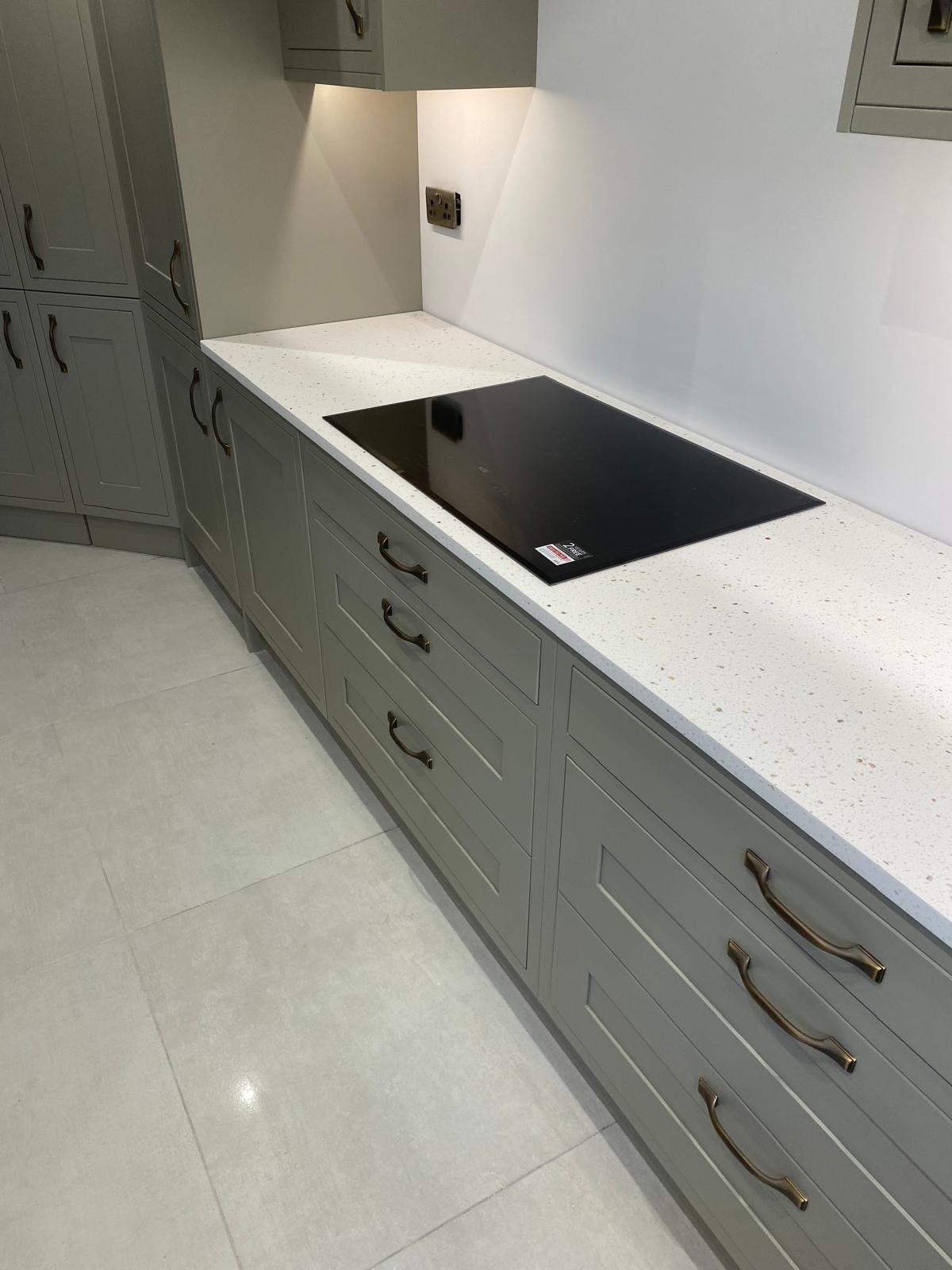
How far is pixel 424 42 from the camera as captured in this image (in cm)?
175

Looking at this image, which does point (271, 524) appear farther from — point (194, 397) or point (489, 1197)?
point (489, 1197)

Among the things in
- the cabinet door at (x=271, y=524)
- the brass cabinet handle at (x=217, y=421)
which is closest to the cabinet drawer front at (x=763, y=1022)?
the cabinet door at (x=271, y=524)

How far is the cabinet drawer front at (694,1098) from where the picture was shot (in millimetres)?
1061

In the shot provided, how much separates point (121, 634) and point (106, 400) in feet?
2.37

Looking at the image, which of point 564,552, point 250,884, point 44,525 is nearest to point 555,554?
point 564,552

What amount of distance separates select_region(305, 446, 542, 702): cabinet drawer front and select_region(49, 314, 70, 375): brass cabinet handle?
4.54 ft

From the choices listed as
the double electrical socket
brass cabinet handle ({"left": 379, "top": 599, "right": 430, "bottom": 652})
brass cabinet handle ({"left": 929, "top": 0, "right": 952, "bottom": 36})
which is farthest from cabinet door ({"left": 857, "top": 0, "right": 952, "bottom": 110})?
the double electrical socket

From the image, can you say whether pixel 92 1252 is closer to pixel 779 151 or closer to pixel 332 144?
pixel 779 151

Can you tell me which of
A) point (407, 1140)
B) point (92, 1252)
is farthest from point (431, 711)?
point (92, 1252)

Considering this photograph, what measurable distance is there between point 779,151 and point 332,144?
1.17 meters

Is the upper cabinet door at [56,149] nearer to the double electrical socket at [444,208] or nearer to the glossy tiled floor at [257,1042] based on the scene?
the double electrical socket at [444,208]

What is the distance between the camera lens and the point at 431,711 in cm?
165

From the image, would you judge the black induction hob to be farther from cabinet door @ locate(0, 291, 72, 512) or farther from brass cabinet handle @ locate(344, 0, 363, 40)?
cabinet door @ locate(0, 291, 72, 512)

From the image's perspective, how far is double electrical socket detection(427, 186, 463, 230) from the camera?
2.24 metres
